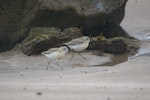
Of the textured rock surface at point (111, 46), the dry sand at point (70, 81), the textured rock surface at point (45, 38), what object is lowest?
the textured rock surface at point (111, 46)

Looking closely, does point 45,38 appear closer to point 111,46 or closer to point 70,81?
point 111,46

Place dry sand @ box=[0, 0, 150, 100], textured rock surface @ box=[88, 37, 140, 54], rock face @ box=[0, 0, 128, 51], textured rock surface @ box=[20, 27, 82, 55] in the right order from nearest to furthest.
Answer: dry sand @ box=[0, 0, 150, 100], textured rock surface @ box=[20, 27, 82, 55], textured rock surface @ box=[88, 37, 140, 54], rock face @ box=[0, 0, 128, 51]

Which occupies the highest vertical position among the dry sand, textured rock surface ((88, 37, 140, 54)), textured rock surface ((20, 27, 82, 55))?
the dry sand

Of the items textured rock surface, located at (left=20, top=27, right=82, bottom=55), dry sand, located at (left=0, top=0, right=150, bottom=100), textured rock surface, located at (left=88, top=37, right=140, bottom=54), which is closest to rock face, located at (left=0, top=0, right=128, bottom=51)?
textured rock surface, located at (left=20, top=27, right=82, bottom=55)

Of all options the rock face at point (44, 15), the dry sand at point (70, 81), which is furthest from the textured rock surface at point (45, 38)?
the rock face at point (44, 15)

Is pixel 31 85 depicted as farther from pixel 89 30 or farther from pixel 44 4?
pixel 89 30

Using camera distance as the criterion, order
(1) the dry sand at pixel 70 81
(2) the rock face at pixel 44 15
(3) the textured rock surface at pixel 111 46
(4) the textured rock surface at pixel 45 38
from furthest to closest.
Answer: (2) the rock face at pixel 44 15 → (3) the textured rock surface at pixel 111 46 → (4) the textured rock surface at pixel 45 38 → (1) the dry sand at pixel 70 81

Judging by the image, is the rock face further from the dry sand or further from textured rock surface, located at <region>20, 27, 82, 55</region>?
the dry sand

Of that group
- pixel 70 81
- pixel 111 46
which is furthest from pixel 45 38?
pixel 70 81

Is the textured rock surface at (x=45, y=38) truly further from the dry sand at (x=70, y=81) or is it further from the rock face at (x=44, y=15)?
the rock face at (x=44, y=15)
